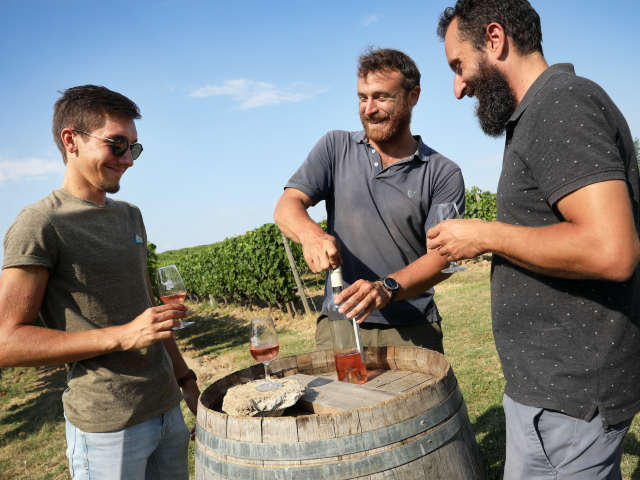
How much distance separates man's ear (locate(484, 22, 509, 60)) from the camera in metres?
1.67

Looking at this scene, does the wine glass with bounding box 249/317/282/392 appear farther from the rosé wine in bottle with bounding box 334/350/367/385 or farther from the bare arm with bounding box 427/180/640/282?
the bare arm with bounding box 427/180/640/282

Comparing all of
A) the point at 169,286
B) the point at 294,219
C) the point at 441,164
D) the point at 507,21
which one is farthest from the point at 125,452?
the point at 507,21

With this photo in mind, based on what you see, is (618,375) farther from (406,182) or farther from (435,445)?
(406,182)

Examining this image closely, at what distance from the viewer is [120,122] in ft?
6.97

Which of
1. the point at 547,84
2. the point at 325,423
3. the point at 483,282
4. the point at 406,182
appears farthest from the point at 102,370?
the point at 483,282

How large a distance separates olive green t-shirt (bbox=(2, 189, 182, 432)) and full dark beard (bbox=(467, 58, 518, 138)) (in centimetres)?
180

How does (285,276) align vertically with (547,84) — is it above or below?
below

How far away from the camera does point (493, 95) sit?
1743 millimetres

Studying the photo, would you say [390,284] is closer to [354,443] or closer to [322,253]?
[322,253]

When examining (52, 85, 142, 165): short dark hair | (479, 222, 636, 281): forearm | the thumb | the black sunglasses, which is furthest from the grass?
(52, 85, 142, 165): short dark hair

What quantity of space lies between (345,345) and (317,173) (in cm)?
111

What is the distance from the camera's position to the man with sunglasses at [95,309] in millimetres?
1724

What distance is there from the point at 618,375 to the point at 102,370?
2025 millimetres

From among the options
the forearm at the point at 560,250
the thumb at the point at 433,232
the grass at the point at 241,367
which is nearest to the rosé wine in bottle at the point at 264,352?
the thumb at the point at 433,232
